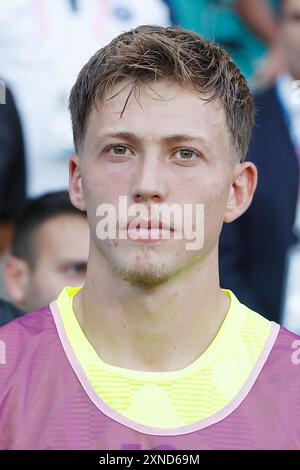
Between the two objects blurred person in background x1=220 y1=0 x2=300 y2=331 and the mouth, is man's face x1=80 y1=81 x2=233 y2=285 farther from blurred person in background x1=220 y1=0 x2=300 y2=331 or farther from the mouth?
blurred person in background x1=220 y1=0 x2=300 y2=331

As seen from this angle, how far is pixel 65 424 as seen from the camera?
118 inches

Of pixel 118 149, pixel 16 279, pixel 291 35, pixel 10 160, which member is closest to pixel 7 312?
pixel 16 279

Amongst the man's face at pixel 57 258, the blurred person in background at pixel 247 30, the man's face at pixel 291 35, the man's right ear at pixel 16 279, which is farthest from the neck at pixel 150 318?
the blurred person in background at pixel 247 30

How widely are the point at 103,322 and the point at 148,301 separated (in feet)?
0.51

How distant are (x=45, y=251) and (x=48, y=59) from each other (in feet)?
2.81

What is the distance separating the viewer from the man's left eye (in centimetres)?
299

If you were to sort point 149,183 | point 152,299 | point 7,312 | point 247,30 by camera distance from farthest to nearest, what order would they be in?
point 247,30, point 7,312, point 152,299, point 149,183

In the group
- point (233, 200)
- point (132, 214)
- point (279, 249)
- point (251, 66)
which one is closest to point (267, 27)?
point (251, 66)

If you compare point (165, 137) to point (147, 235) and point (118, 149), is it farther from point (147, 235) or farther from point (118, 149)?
point (147, 235)

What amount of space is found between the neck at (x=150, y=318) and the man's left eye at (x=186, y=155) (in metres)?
0.29

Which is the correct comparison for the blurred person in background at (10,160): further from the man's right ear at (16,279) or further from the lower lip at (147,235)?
the lower lip at (147,235)

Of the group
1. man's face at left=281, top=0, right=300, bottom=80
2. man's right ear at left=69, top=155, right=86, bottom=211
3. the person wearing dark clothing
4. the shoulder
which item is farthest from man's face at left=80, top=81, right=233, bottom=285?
man's face at left=281, top=0, right=300, bottom=80

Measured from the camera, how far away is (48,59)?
200 inches

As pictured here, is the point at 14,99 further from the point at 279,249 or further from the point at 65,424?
the point at 65,424
